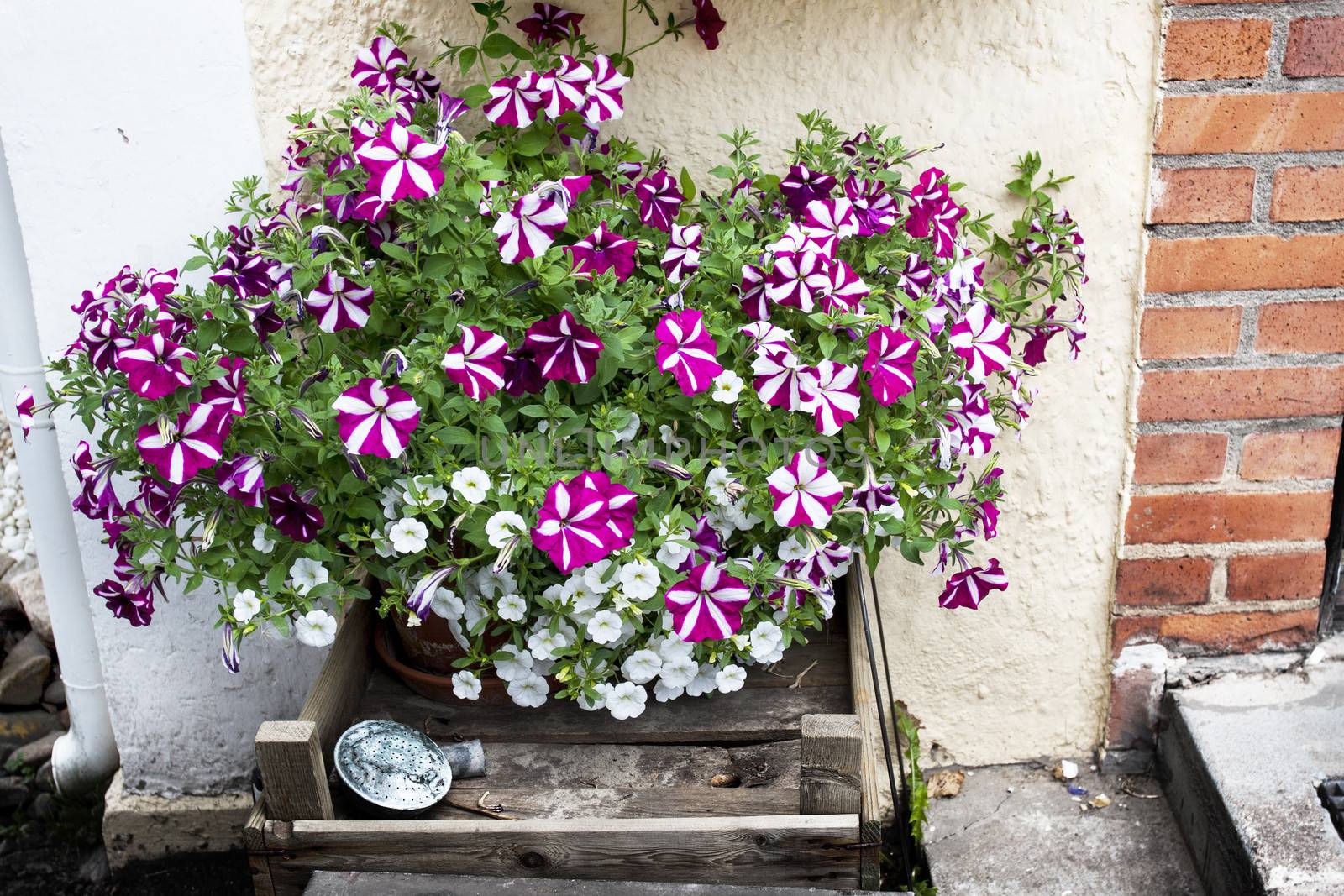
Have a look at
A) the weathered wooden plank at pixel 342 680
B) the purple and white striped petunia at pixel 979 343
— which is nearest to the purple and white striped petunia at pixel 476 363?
the weathered wooden plank at pixel 342 680

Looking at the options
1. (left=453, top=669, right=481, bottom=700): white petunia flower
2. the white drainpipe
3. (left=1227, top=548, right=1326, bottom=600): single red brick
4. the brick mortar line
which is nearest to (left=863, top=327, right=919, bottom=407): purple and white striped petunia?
(left=453, top=669, right=481, bottom=700): white petunia flower

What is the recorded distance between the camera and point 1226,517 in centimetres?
189

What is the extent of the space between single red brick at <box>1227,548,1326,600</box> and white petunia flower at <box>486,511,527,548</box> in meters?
1.27

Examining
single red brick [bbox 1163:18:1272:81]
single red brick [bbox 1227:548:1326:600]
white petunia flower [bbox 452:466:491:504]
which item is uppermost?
single red brick [bbox 1163:18:1272:81]

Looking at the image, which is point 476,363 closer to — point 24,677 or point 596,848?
point 596,848

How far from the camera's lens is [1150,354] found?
1.81 m

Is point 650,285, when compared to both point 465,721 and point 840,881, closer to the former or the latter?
point 465,721

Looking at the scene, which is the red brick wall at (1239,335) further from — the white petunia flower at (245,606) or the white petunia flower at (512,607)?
the white petunia flower at (245,606)

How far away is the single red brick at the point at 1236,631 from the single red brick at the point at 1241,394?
356 millimetres

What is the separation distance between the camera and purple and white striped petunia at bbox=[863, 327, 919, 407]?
4.34 ft

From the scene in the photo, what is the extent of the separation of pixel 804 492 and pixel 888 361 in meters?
0.18

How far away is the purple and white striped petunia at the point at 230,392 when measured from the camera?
1284 millimetres

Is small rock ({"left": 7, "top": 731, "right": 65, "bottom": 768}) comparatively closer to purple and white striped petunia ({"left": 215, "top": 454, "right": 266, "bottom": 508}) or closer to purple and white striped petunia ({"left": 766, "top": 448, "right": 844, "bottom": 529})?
purple and white striped petunia ({"left": 215, "top": 454, "right": 266, "bottom": 508})

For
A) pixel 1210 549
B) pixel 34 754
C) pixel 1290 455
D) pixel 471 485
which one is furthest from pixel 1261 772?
pixel 34 754
